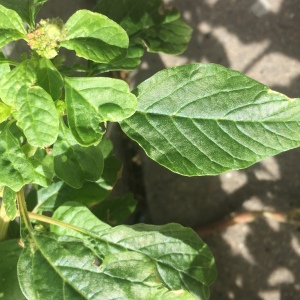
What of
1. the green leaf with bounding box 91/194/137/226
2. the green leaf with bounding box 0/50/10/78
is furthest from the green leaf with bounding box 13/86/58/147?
the green leaf with bounding box 91/194/137/226

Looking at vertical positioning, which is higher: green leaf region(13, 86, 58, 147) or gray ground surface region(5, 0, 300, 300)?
green leaf region(13, 86, 58, 147)

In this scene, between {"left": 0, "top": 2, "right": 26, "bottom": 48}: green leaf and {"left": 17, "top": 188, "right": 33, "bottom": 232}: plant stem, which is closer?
{"left": 0, "top": 2, "right": 26, "bottom": 48}: green leaf

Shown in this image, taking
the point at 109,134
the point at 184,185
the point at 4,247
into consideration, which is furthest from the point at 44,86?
the point at 184,185

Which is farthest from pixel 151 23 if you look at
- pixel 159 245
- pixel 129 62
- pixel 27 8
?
pixel 159 245

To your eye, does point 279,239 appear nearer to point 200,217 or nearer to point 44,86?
point 200,217

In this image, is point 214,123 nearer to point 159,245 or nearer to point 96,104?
point 96,104

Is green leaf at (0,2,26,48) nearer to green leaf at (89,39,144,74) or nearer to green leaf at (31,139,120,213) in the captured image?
green leaf at (89,39,144,74)
